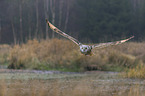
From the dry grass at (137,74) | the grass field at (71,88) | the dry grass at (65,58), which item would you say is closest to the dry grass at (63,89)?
the grass field at (71,88)

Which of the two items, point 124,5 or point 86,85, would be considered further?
point 124,5

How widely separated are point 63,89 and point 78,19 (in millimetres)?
27314

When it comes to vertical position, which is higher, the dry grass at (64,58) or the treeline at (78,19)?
the treeline at (78,19)

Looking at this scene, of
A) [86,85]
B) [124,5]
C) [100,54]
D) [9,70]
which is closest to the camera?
[86,85]

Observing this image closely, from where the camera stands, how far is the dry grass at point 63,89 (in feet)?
27.9

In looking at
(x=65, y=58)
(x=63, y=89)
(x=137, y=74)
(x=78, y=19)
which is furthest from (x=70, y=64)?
(x=78, y=19)

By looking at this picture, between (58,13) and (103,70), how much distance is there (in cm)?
2299

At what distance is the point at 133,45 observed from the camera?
58.2ft

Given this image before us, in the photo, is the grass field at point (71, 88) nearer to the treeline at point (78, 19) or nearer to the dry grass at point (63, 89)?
the dry grass at point (63, 89)

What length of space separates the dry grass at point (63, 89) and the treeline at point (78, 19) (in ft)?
73.3

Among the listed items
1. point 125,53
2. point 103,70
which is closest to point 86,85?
point 103,70

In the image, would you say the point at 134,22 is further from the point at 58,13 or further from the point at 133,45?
the point at 133,45

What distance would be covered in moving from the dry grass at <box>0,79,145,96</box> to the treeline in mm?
22346

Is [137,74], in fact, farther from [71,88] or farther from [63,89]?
[63,89]
